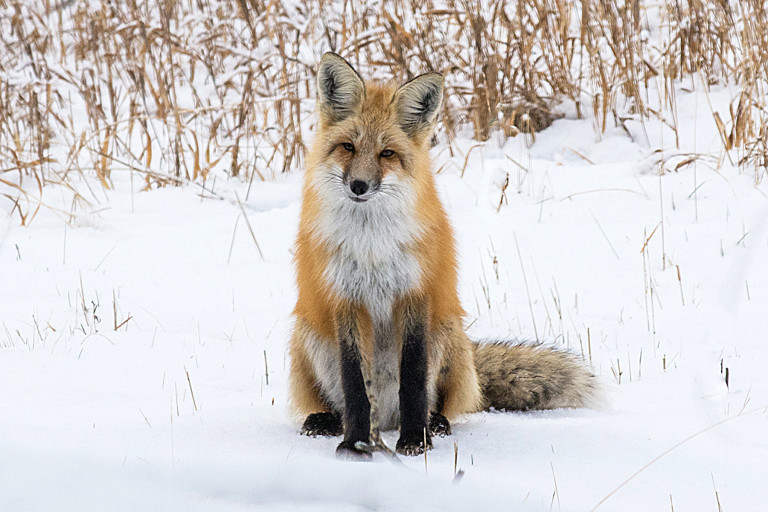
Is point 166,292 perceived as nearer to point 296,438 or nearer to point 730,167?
point 296,438

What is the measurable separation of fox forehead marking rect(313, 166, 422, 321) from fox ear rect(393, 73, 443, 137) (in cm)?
31

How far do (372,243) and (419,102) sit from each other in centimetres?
67

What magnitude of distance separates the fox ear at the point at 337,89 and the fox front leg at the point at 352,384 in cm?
84

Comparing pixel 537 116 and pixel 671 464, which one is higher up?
pixel 537 116

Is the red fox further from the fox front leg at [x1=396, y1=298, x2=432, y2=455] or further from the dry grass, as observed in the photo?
the dry grass

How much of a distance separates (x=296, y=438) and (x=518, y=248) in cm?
328

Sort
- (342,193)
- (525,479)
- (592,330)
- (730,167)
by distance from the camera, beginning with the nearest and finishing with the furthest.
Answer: (525,479) < (342,193) < (592,330) < (730,167)

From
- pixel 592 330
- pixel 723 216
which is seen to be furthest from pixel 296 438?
pixel 723 216

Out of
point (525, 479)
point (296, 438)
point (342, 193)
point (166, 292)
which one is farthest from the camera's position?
point (166, 292)

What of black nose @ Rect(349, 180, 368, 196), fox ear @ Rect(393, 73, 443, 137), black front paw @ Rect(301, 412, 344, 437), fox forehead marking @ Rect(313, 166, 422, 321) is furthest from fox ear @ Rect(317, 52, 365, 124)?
black front paw @ Rect(301, 412, 344, 437)

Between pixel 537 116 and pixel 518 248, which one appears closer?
pixel 518 248

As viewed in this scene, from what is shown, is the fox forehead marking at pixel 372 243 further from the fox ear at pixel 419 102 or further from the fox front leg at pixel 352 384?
the fox ear at pixel 419 102

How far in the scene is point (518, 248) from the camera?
5969 millimetres

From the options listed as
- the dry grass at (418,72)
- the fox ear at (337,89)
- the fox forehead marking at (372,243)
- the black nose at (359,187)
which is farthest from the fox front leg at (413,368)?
the dry grass at (418,72)
